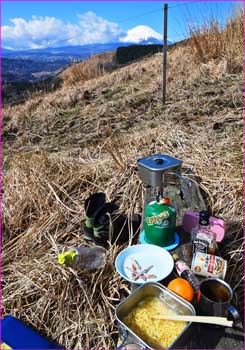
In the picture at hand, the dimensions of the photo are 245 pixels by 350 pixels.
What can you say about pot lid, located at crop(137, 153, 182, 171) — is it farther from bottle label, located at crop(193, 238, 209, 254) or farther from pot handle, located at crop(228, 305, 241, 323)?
pot handle, located at crop(228, 305, 241, 323)

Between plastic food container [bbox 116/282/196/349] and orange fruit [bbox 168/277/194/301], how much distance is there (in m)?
0.05

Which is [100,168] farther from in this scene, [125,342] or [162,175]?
[125,342]

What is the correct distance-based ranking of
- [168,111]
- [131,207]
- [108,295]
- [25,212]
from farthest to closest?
[168,111]
[25,212]
[131,207]
[108,295]

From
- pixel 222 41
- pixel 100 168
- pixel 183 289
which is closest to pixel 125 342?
pixel 183 289

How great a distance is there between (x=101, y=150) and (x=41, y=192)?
38.3 inches

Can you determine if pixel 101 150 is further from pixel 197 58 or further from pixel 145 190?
pixel 197 58

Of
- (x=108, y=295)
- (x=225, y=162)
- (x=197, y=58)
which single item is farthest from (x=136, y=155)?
(x=197, y=58)

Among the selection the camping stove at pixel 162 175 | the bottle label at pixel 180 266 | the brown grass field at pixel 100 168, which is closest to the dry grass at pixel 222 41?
the brown grass field at pixel 100 168

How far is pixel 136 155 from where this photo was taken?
309 cm

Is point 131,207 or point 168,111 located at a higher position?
point 168,111

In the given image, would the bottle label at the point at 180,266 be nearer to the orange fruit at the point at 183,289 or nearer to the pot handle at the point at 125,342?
the orange fruit at the point at 183,289

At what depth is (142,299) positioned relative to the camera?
1539 mm

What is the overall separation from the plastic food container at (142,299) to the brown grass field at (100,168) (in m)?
0.43

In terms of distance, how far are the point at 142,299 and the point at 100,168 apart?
5.50 feet
